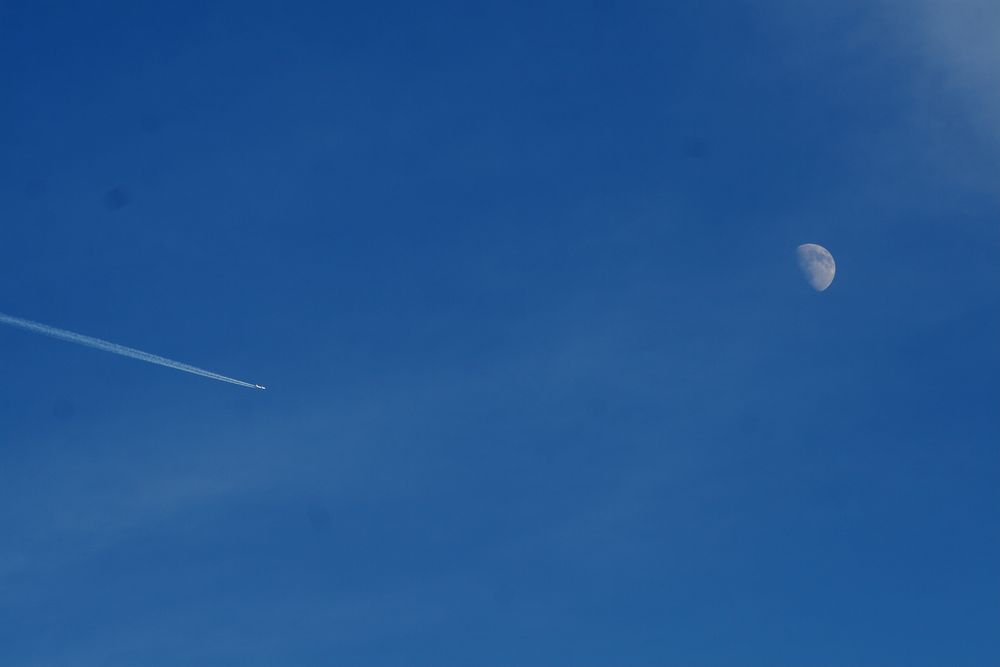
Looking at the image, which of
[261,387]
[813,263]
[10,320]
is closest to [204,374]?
[261,387]

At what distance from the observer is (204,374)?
12594 centimetres

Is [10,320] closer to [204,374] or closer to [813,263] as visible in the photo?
[204,374]

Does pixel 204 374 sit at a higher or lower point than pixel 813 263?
lower

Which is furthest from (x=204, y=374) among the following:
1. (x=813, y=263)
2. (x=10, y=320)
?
(x=813, y=263)

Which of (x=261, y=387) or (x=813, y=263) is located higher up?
(x=813, y=263)

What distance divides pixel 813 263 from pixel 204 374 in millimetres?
63096

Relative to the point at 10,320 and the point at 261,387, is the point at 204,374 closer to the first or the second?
the point at 261,387

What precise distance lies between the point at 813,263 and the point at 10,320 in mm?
80378

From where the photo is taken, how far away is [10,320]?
125m

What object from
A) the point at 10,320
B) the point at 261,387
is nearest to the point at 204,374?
the point at 261,387

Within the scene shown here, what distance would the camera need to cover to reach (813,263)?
450ft

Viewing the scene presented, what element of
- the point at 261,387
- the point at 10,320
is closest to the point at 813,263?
the point at 261,387

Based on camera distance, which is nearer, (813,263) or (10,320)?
(10,320)

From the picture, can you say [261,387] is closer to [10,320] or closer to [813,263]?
[10,320]
